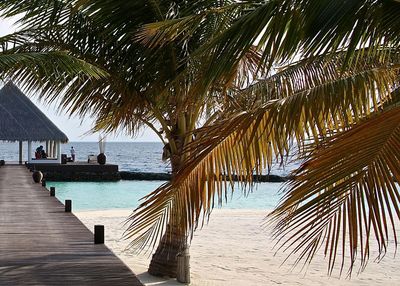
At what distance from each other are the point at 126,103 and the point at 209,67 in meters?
3.89

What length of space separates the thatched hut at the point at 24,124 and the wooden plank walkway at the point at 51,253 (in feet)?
59.6

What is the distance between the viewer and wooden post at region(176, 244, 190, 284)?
7.07m

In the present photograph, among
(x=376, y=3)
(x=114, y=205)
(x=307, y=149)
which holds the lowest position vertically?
(x=114, y=205)

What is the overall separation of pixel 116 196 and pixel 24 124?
739cm

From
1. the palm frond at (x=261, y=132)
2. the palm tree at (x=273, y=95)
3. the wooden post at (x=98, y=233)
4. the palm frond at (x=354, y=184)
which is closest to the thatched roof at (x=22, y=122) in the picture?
the wooden post at (x=98, y=233)

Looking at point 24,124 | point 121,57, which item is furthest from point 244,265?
point 24,124

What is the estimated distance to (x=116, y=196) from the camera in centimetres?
2630

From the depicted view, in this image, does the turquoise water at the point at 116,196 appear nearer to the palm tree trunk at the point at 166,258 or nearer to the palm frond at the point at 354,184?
the palm tree trunk at the point at 166,258

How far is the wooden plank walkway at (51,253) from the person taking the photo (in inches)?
223

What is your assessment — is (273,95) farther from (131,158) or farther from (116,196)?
(131,158)

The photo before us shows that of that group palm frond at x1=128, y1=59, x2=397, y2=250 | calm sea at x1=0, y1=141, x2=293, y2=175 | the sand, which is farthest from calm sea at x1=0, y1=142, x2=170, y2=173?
palm frond at x1=128, y1=59, x2=397, y2=250

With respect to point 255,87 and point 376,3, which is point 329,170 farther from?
point 255,87

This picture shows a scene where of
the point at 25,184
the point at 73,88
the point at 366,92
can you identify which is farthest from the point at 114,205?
the point at 366,92

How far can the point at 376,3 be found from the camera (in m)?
2.46
